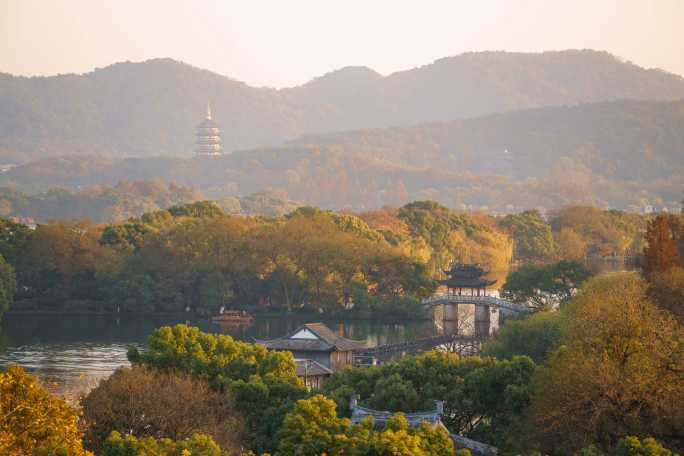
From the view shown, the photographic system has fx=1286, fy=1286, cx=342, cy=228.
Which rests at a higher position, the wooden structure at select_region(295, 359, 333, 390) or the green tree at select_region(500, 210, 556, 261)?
the green tree at select_region(500, 210, 556, 261)

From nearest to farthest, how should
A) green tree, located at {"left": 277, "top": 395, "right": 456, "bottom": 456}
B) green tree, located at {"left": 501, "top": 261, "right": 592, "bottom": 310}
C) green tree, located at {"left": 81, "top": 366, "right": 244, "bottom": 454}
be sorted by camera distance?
1. green tree, located at {"left": 277, "top": 395, "right": 456, "bottom": 456}
2. green tree, located at {"left": 81, "top": 366, "right": 244, "bottom": 454}
3. green tree, located at {"left": 501, "top": 261, "right": 592, "bottom": 310}

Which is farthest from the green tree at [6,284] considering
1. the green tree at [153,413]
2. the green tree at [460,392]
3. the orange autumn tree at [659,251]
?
the green tree at [460,392]

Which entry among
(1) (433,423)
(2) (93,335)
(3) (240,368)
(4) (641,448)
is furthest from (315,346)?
(4) (641,448)

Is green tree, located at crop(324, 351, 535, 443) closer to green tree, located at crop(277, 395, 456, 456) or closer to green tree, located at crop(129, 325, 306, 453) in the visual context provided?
green tree, located at crop(129, 325, 306, 453)

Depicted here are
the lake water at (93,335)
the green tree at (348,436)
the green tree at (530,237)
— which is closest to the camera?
the green tree at (348,436)

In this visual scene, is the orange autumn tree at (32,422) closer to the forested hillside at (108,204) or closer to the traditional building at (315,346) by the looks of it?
the traditional building at (315,346)

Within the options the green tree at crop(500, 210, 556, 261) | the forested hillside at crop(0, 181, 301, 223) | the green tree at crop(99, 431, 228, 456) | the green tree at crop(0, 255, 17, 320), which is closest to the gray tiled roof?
the green tree at crop(99, 431, 228, 456)

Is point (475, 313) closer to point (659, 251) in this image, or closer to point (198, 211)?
point (659, 251)
